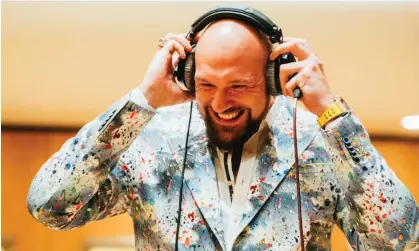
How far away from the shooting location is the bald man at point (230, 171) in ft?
3.35

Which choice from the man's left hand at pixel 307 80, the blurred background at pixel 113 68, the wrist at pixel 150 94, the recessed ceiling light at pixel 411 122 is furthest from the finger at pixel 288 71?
the recessed ceiling light at pixel 411 122

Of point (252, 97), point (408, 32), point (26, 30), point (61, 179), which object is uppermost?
point (408, 32)

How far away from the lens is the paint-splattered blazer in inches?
39.9

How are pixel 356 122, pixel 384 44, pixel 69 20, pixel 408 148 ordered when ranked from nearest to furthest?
pixel 356 122
pixel 69 20
pixel 384 44
pixel 408 148

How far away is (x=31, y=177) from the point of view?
8.18ft

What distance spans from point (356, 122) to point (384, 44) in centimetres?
101

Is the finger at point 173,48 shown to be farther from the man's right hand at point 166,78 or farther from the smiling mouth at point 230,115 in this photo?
the smiling mouth at point 230,115

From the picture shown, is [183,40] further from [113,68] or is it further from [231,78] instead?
[113,68]

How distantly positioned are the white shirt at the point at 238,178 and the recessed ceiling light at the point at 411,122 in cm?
140

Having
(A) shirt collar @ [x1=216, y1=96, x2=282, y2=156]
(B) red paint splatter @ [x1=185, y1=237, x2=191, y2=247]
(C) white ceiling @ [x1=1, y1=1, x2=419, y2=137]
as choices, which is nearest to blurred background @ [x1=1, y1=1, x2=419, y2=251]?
(C) white ceiling @ [x1=1, y1=1, x2=419, y2=137]

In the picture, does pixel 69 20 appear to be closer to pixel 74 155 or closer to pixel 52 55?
pixel 52 55

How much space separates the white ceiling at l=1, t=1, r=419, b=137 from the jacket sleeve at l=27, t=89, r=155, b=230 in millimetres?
729

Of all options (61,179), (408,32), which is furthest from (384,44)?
(61,179)

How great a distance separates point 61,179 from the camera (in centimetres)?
105
